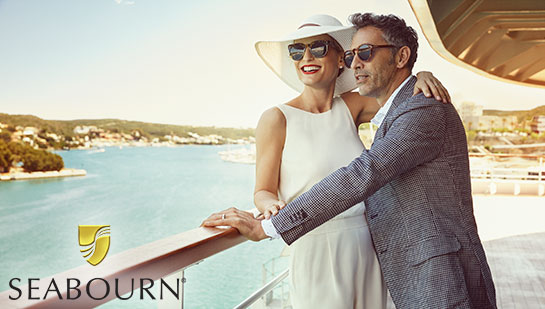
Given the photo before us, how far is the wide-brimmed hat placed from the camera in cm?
137

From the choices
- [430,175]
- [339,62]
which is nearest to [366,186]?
[430,175]

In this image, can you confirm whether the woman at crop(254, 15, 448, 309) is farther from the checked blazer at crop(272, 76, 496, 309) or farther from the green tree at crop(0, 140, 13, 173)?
the green tree at crop(0, 140, 13, 173)

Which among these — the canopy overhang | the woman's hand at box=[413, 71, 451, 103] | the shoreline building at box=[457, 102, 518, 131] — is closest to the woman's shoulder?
the woman's hand at box=[413, 71, 451, 103]

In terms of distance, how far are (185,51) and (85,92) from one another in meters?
9.01

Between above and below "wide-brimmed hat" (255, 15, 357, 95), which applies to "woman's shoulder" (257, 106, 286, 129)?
below

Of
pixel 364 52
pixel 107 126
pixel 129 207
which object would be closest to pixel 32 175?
pixel 107 126

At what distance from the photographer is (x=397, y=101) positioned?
1126 millimetres

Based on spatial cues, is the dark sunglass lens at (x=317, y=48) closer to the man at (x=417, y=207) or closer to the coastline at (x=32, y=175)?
the man at (x=417, y=207)

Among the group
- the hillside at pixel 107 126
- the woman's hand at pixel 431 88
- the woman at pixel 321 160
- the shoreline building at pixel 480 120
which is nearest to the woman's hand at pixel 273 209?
the woman at pixel 321 160

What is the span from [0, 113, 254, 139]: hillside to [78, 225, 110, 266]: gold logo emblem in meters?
43.2

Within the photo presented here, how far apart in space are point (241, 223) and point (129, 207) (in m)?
42.3

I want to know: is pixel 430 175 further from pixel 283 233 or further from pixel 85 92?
pixel 85 92

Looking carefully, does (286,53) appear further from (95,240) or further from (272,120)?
(95,240)

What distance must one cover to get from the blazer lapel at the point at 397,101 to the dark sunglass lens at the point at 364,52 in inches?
4.4
